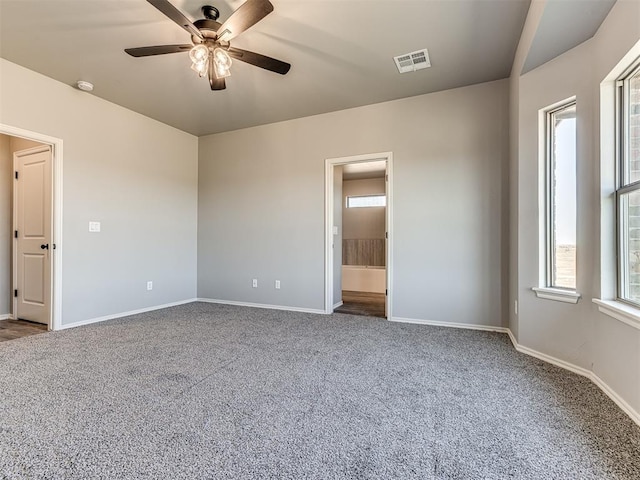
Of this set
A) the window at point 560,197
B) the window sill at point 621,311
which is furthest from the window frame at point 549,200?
the window sill at point 621,311

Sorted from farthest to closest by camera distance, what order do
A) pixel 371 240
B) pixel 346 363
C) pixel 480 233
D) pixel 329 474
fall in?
pixel 371 240 < pixel 480 233 < pixel 346 363 < pixel 329 474

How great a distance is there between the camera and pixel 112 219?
3936 mm

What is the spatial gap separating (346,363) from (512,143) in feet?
8.65

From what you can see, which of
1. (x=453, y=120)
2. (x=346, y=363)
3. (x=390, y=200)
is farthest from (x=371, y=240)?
(x=346, y=363)

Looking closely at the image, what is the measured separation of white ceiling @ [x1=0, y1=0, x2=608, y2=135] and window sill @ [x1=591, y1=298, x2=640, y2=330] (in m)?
2.10

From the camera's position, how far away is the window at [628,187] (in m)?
1.92

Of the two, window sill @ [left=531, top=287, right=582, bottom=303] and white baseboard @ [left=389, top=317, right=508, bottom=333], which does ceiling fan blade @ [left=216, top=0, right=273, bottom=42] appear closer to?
window sill @ [left=531, top=287, right=582, bottom=303]

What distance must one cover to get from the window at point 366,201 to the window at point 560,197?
451cm

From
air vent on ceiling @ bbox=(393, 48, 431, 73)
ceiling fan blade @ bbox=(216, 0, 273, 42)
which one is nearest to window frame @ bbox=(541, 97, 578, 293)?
air vent on ceiling @ bbox=(393, 48, 431, 73)

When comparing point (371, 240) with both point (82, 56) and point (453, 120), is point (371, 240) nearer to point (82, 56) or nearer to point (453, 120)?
point (453, 120)

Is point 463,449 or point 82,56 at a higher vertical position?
point 82,56

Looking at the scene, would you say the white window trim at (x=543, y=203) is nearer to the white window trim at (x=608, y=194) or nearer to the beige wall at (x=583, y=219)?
the beige wall at (x=583, y=219)

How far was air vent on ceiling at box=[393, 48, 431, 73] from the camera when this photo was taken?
285cm

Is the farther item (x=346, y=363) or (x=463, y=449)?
(x=346, y=363)
